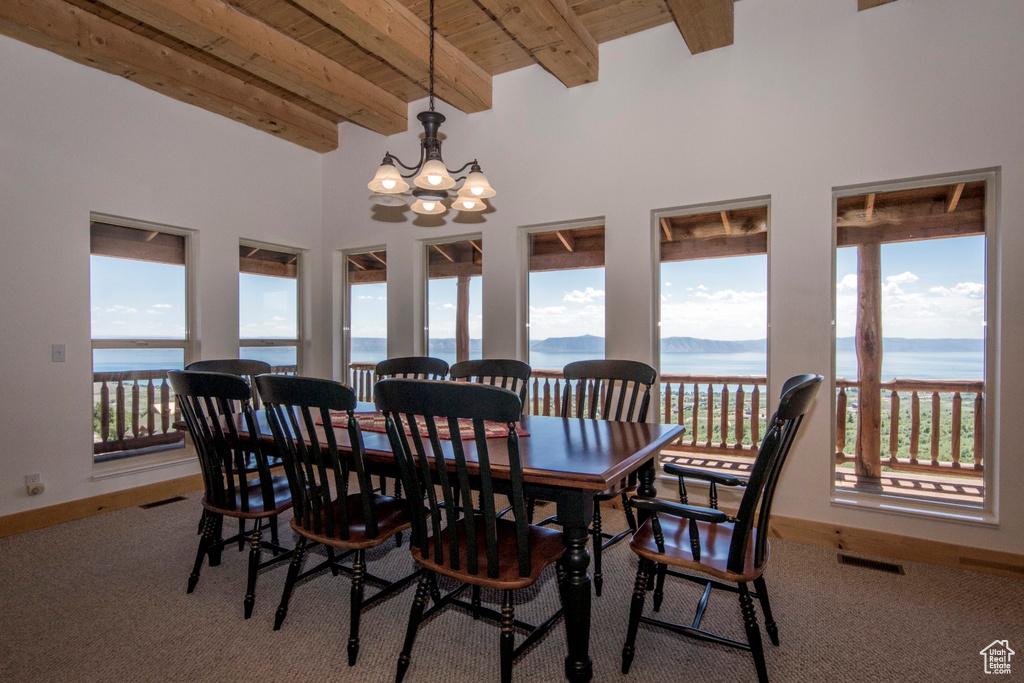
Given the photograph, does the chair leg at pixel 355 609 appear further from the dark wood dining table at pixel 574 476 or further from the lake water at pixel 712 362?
the lake water at pixel 712 362

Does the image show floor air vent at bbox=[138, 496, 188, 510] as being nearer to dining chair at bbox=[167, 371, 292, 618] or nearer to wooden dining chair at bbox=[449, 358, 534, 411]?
dining chair at bbox=[167, 371, 292, 618]

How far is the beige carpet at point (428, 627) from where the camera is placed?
6.10 ft

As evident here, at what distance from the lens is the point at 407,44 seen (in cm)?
313

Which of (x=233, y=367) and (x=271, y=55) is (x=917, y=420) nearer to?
(x=233, y=367)

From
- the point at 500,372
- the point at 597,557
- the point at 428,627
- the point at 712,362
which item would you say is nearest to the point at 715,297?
the point at 712,362

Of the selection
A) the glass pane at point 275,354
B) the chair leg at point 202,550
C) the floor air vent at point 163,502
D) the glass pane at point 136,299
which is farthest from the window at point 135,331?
the chair leg at point 202,550

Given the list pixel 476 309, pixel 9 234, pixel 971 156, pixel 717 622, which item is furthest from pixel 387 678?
pixel 971 156

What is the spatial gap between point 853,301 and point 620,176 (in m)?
1.60

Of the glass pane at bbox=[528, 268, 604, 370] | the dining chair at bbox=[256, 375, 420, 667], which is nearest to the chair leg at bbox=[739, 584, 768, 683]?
the dining chair at bbox=[256, 375, 420, 667]

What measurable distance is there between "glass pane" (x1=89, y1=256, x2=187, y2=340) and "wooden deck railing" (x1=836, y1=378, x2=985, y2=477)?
15.1 ft

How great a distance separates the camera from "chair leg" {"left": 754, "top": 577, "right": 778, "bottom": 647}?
1.83m

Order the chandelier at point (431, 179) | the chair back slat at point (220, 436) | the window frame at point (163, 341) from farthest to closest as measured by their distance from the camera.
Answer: the window frame at point (163, 341)
the chandelier at point (431, 179)
the chair back slat at point (220, 436)

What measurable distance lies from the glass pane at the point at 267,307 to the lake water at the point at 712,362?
0.16m

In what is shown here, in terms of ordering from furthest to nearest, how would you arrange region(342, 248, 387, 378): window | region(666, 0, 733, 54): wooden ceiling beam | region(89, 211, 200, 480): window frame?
region(342, 248, 387, 378): window < region(89, 211, 200, 480): window frame < region(666, 0, 733, 54): wooden ceiling beam
